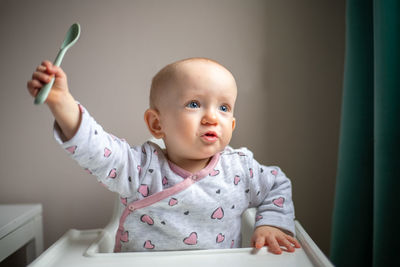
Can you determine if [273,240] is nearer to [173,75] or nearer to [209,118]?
[209,118]

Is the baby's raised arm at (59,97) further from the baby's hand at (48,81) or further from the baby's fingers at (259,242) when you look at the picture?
the baby's fingers at (259,242)

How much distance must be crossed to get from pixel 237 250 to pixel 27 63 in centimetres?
107

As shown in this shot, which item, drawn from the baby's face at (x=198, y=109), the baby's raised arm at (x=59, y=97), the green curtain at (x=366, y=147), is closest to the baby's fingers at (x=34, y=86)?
the baby's raised arm at (x=59, y=97)

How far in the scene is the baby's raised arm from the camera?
0.57m

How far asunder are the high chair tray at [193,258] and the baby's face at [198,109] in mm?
210

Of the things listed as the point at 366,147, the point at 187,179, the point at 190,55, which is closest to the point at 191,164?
the point at 187,179

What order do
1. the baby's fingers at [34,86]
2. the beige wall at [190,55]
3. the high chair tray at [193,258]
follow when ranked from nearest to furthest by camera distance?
the baby's fingers at [34,86], the high chair tray at [193,258], the beige wall at [190,55]

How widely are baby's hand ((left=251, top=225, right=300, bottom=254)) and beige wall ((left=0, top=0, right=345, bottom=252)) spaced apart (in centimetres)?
65

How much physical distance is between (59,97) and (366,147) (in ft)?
2.76

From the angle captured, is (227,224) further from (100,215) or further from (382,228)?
(100,215)

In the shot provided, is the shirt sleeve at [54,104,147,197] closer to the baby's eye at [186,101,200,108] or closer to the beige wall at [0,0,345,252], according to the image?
the baby's eye at [186,101,200,108]

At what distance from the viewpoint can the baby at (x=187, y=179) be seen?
778 mm

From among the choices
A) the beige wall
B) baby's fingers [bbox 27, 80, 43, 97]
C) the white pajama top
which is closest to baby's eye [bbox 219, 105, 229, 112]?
the white pajama top

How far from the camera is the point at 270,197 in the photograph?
2.87 ft
